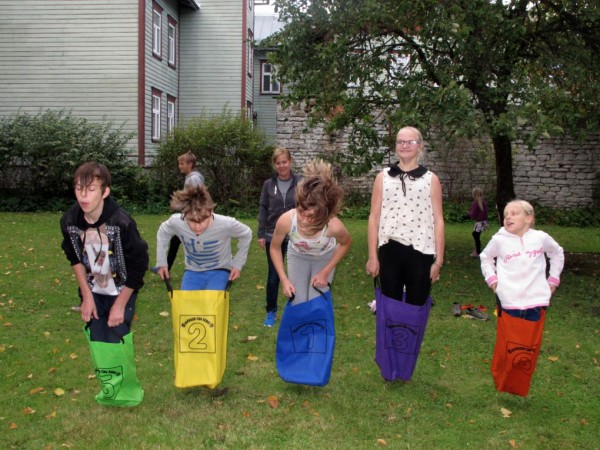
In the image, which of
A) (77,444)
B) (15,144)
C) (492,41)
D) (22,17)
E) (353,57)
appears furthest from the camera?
(22,17)

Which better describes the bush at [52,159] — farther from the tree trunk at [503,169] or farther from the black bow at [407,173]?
the black bow at [407,173]

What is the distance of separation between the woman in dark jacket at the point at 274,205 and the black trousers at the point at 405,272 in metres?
1.88

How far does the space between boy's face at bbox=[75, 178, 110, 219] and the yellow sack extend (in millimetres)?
852

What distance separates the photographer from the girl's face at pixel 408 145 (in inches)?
190

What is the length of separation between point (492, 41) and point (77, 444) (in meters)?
7.92

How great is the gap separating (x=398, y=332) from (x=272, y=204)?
2424mm

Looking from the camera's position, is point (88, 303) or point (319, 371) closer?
point (88, 303)

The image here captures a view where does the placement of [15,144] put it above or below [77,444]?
above

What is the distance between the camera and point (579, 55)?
31.8 ft

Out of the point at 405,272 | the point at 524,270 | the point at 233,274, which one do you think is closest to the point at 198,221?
the point at 233,274

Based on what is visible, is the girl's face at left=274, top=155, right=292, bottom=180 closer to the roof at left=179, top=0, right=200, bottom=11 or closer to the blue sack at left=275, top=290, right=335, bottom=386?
the blue sack at left=275, top=290, right=335, bottom=386

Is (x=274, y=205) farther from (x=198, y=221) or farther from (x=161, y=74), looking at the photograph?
(x=161, y=74)

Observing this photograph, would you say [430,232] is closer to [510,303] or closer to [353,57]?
[510,303]

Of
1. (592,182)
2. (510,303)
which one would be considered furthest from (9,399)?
(592,182)
